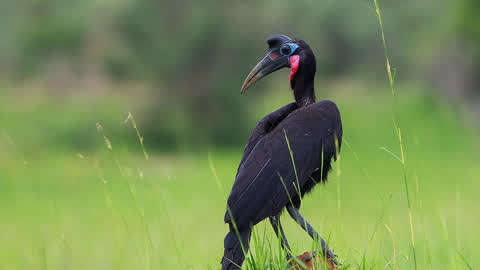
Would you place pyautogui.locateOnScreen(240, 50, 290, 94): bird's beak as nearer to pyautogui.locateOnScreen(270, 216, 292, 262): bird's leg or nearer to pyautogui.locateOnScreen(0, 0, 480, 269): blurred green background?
pyautogui.locateOnScreen(270, 216, 292, 262): bird's leg

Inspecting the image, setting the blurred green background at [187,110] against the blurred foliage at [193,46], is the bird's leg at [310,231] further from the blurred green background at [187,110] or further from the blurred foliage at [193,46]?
the blurred foliage at [193,46]

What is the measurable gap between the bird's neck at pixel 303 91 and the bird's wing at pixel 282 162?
0.21 metres

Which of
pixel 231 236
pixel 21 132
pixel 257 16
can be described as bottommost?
pixel 21 132

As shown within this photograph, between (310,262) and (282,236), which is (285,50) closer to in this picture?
(282,236)

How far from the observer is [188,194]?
1506 centimetres

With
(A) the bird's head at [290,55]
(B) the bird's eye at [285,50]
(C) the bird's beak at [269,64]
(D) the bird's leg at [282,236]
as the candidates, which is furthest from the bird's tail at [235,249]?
(B) the bird's eye at [285,50]

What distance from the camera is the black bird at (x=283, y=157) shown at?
3699 millimetres

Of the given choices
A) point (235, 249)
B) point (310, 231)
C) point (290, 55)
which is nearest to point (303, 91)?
point (290, 55)

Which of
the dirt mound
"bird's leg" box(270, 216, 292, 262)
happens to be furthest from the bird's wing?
the dirt mound

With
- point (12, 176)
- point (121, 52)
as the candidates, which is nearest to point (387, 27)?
point (121, 52)

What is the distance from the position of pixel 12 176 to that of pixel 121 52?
5023 mm

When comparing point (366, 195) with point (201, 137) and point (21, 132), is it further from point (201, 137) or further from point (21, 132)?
point (21, 132)

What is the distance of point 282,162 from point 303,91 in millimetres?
712

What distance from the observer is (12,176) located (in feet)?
55.8
